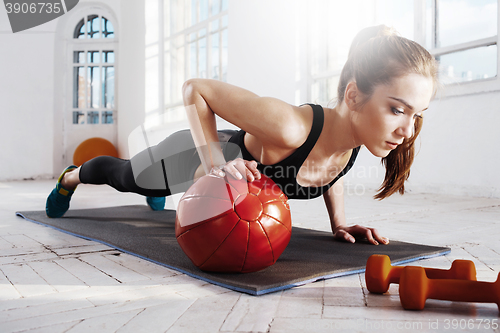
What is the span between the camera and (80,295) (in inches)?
44.7

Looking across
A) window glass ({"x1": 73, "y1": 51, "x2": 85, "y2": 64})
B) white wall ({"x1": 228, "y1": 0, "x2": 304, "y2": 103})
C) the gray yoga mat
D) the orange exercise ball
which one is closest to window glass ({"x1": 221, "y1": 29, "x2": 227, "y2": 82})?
white wall ({"x1": 228, "y1": 0, "x2": 304, "y2": 103})

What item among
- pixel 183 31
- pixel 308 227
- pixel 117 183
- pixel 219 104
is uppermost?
pixel 183 31

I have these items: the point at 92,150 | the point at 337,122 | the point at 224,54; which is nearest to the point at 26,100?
the point at 92,150

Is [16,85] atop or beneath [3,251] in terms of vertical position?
atop

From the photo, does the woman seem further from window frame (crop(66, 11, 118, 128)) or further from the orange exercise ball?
window frame (crop(66, 11, 118, 128))

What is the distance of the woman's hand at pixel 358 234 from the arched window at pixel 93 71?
823 centimetres

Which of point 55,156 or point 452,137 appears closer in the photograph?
point 452,137

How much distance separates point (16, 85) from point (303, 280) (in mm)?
9048

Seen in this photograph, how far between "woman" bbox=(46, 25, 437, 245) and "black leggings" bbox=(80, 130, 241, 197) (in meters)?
0.04

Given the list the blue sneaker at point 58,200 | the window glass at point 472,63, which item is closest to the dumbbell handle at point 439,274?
the blue sneaker at point 58,200

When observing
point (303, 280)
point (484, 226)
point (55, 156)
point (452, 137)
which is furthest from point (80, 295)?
point (55, 156)

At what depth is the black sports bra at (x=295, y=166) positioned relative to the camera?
4.98 feet

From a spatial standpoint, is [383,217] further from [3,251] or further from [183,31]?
[183,31]

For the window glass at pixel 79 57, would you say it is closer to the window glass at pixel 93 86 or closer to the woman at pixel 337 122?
the window glass at pixel 93 86
